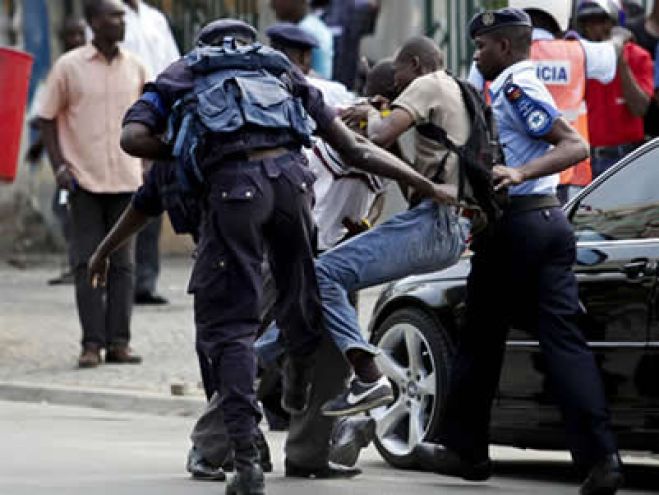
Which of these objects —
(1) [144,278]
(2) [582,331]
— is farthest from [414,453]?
(1) [144,278]

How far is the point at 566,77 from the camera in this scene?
13172mm

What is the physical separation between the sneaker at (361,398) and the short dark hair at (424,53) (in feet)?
5.11

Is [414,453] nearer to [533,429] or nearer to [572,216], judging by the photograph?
[533,429]

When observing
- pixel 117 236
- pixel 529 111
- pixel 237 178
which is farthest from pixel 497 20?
pixel 117 236

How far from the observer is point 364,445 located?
1007 cm

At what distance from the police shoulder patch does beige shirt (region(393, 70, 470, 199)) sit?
0.72 feet

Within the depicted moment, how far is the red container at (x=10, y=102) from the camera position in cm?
1550

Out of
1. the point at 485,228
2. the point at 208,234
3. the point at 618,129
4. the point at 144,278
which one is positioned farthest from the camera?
the point at 144,278

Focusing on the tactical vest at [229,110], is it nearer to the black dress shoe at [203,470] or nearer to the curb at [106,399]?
the black dress shoe at [203,470]

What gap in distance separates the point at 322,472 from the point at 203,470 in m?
0.53

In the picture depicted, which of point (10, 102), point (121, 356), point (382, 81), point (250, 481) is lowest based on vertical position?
point (121, 356)

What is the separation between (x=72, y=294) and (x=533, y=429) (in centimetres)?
909

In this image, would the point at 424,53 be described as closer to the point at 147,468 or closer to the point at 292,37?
the point at 292,37

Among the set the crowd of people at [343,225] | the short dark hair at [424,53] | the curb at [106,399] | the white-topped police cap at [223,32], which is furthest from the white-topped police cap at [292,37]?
the curb at [106,399]
